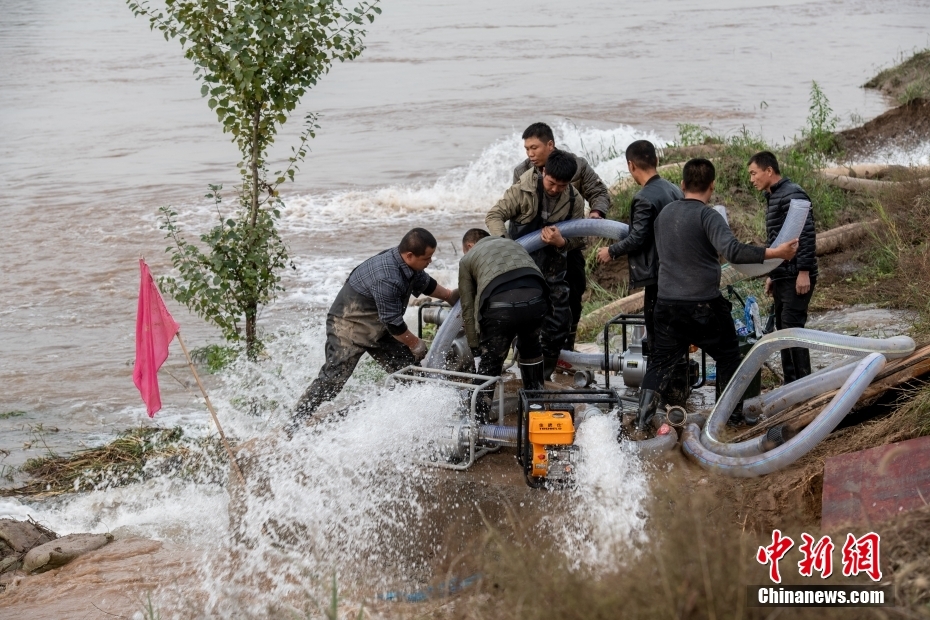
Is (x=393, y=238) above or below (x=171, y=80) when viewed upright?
below

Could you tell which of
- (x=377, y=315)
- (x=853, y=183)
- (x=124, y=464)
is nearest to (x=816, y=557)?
(x=377, y=315)

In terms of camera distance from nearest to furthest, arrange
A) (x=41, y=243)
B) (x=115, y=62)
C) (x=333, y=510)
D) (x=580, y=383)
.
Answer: (x=333, y=510) → (x=580, y=383) → (x=41, y=243) → (x=115, y=62)

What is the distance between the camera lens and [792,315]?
7.00 metres

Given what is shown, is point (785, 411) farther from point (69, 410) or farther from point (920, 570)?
point (69, 410)

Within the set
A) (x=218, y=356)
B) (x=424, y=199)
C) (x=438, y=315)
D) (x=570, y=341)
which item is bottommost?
(x=218, y=356)

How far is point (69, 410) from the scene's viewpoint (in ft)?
33.1

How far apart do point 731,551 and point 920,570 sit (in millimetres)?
951

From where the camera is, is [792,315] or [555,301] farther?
[555,301]

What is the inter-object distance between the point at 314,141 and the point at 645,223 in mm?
19116

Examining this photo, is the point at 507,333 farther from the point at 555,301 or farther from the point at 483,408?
the point at 555,301

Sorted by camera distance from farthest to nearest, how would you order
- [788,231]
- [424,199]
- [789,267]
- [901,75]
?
[901,75] < [424,199] < [789,267] < [788,231]

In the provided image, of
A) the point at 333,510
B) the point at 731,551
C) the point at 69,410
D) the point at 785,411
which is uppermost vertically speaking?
the point at 731,551

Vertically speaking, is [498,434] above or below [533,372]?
below

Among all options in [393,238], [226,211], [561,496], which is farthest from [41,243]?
[561,496]
